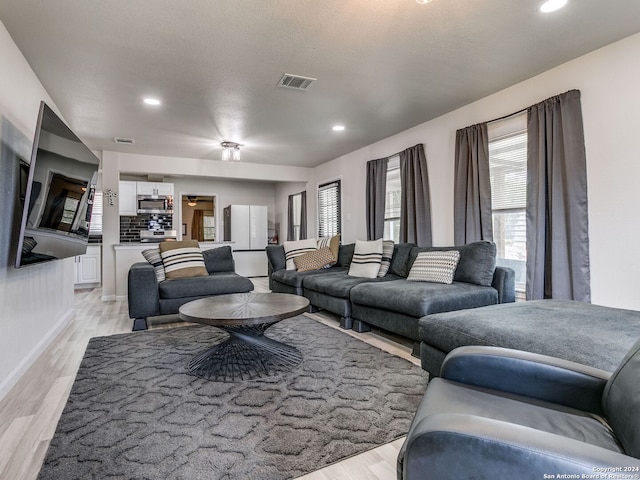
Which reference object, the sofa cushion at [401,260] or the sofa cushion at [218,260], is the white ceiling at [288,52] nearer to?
the sofa cushion at [401,260]

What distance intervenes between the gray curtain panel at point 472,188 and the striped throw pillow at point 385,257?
773 mm

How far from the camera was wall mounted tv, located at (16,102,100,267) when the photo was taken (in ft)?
7.22

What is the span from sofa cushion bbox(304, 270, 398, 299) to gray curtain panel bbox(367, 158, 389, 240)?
46.4 inches

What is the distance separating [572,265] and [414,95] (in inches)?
86.6

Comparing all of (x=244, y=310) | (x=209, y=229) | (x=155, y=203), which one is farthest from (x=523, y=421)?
(x=209, y=229)

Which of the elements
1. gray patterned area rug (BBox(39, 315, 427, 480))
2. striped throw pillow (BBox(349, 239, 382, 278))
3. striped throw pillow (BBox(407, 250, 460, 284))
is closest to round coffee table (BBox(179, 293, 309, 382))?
gray patterned area rug (BBox(39, 315, 427, 480))

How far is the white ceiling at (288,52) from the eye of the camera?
2.25m

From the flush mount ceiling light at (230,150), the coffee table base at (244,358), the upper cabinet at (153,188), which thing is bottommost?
the coffee table base at (244,358)

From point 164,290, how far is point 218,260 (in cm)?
114

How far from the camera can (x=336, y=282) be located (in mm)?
3934

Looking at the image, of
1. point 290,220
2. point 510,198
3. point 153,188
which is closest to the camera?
point 510,198

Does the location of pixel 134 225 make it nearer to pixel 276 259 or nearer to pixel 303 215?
pixel 303 215

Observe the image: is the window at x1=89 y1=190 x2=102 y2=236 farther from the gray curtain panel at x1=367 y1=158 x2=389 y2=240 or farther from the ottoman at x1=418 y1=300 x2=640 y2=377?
the ottoman at x1=418 y1=300 x2=640 y2=377

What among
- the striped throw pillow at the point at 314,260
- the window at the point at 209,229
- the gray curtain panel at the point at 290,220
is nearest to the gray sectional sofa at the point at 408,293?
the striped throw pillow at the point at 314,260
